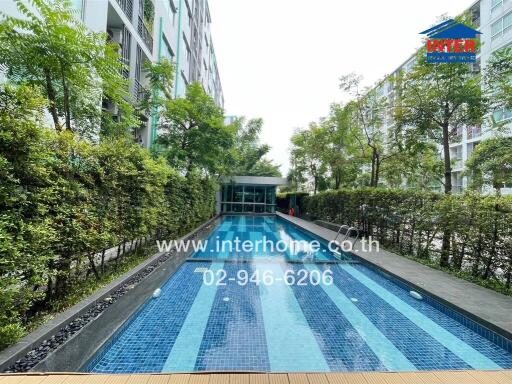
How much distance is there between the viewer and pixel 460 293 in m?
4.13

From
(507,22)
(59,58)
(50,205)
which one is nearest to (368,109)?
(59,58)

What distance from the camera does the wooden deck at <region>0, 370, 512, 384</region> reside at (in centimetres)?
207

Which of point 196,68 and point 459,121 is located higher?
point 196,68

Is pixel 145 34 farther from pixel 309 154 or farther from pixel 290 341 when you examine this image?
pixel 290 341

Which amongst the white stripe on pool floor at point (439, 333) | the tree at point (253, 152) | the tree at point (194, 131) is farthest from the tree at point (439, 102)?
the tree at point (253, 152)

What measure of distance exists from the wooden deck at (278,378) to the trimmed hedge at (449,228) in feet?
9.50

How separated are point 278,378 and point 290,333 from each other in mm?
1188

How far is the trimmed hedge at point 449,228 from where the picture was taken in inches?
175

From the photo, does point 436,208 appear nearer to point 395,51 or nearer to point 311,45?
point 395,51

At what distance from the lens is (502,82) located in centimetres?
589

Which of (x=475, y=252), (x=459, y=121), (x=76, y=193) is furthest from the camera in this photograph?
(x=459, y=121)

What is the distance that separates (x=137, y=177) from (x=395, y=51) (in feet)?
26.5

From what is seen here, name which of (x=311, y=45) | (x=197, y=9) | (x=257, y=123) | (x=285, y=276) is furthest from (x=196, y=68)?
(x=285, y=276)

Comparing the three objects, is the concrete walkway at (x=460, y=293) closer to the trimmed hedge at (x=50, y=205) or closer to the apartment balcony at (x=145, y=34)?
the trimmed hedge at (x=50, y=205)
